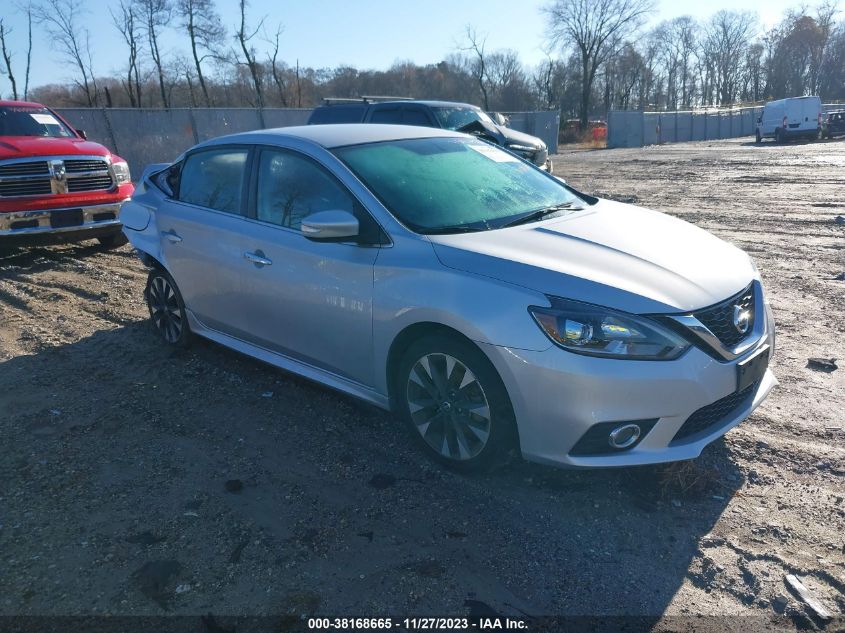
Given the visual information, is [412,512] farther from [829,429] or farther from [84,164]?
[84,164]

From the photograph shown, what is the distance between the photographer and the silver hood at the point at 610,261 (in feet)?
9.80

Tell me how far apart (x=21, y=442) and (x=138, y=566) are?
174 cm

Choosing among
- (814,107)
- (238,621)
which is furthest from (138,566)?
(814,107)

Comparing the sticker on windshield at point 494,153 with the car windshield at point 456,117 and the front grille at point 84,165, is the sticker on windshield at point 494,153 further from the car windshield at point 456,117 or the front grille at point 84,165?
the car windshield at point 456,117

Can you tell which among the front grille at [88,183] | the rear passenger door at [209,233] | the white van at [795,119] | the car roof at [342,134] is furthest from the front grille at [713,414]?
the white van at [795,119]

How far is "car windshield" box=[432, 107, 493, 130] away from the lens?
1352 cm

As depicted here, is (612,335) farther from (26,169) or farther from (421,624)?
(26,169)

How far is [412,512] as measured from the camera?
3223mm

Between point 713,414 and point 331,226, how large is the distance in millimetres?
2151

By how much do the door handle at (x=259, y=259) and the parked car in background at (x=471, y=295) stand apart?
3 cm

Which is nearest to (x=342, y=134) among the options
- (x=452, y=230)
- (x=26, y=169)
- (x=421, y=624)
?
(x=452, y=230)

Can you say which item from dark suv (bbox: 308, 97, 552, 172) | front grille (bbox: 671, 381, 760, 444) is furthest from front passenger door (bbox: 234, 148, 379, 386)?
dark suv (bbox: 308, 97, 552, 172)

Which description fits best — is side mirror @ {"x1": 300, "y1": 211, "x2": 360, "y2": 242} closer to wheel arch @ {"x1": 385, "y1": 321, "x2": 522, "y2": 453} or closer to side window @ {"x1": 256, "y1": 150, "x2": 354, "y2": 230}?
side window @ {"x1": 256, "y1": 150, "x2": 354, "y2": 230}

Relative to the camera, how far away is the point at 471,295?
124 inches
